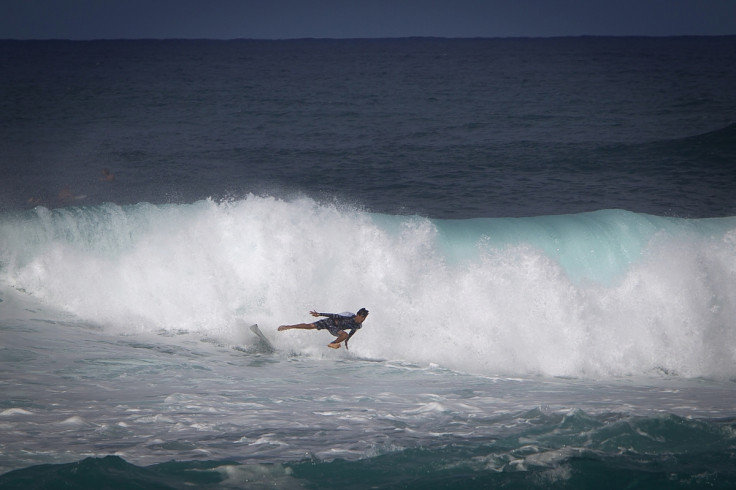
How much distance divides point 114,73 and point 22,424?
60.8 m

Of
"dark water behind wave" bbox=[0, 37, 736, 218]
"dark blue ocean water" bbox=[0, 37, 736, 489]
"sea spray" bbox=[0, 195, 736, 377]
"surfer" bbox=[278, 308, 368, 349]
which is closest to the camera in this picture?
"dark blue ocean water" bbox=[0, 37, 736, 489]

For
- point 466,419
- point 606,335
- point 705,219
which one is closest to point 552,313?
point 606,335

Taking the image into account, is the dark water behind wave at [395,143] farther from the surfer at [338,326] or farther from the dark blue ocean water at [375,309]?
Result: the surfer at [338,326]

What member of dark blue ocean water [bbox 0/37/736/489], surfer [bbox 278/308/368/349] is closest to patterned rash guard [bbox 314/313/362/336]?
surfer [bbox 278/308/368/349]

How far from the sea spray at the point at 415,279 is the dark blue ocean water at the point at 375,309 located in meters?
0.05

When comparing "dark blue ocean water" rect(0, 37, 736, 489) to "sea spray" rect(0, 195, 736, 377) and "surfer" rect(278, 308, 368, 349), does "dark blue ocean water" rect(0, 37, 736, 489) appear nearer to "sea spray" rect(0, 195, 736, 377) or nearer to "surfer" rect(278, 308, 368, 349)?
"sea spray" rect(0, 195, 736, 377)

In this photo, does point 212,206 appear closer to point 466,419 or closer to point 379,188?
point 379,188

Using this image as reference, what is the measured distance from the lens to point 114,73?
6300 cm

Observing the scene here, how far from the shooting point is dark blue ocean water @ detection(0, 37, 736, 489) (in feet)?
24.0

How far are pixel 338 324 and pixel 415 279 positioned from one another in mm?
2650

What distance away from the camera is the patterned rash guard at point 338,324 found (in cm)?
1116

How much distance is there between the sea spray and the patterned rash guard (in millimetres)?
629

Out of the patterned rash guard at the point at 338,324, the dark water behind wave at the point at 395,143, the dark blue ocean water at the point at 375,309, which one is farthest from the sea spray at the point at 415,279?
the dark water behind wave at the point at 395,143

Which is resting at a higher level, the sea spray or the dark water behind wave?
the dark water behind wave
